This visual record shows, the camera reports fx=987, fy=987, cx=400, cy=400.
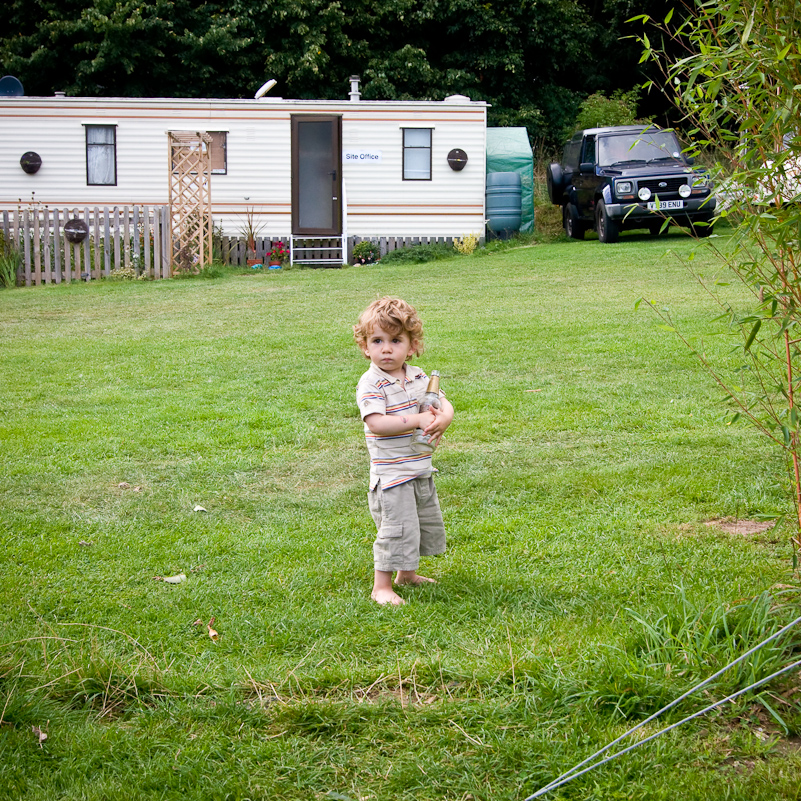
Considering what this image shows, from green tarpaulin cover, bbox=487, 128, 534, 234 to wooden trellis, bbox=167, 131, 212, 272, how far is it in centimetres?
613

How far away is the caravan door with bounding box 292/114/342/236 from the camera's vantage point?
20000 millimetres

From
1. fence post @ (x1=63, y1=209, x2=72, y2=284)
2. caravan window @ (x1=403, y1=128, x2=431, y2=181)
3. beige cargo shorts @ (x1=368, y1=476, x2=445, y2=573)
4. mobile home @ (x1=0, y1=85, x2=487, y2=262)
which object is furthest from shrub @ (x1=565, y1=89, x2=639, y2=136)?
beige cargo shorts @ (x1=368, y1=476, x2=445, y2=573)

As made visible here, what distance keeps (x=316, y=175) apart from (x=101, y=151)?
14.3 ft

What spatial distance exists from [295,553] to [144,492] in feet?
4.13

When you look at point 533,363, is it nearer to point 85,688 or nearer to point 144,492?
point 144,492

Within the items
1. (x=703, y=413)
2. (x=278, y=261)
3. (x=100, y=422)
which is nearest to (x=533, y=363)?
(x=703, y=413)

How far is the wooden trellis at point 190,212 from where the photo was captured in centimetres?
1728

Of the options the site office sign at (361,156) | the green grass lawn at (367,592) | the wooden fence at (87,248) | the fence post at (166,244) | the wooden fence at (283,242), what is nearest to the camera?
the green grass lawn at (367,592)

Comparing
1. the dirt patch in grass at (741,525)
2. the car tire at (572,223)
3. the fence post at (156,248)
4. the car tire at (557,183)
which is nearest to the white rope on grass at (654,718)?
the dirt patch in grass at (741,525)

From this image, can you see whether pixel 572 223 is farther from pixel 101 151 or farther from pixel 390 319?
pixel 390 319

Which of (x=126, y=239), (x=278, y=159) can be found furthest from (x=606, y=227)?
(x=126, y=239)

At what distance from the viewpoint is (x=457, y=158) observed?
66.3 feet

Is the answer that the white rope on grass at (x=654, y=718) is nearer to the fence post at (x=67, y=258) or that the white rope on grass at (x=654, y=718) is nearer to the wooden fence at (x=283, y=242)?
the fence post at (x=67, y=258)

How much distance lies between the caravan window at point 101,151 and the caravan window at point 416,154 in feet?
19.3
